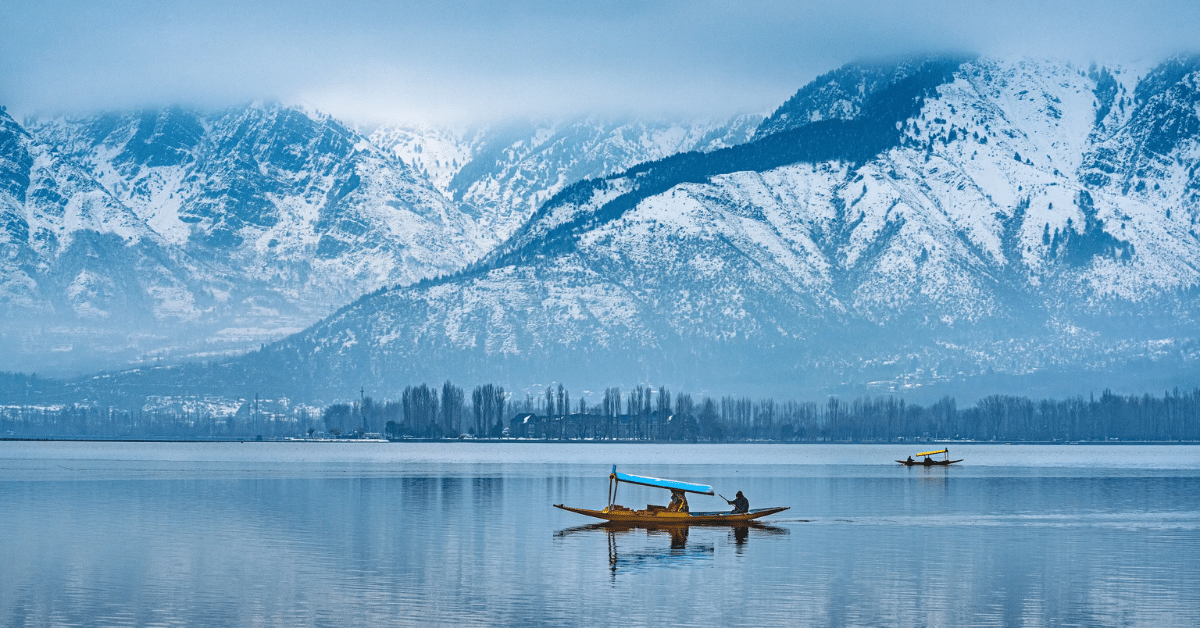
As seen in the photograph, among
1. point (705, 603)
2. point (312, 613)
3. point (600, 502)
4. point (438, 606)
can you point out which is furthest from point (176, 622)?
point (600, 502)

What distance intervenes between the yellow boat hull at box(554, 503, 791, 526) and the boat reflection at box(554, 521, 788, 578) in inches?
16.2

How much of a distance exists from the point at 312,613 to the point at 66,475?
423ft

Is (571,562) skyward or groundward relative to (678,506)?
groundward

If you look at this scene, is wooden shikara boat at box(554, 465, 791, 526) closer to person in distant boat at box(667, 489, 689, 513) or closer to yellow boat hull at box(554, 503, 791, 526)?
yellow boat hull at box(554, 503, 791, 526)

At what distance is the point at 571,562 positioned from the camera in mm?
85938

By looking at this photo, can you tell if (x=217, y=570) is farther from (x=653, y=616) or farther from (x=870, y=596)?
(x=870, y=596)

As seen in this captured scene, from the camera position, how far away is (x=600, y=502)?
132250 millimetres

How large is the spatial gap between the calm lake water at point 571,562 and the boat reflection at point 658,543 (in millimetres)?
325

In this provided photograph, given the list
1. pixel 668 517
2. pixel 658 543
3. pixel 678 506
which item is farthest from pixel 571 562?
pixel 678 506

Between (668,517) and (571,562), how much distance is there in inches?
930

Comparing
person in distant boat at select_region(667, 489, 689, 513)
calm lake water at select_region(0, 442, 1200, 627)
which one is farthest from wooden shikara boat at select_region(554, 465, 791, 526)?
calm lake water at select_region(0, 442, 1200, 627)

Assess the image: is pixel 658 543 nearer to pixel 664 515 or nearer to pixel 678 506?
pixel 664 515

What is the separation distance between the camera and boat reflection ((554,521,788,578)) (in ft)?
285

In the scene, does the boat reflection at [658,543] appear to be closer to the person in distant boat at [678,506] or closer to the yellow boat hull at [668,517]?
the yellow boat hull at [668,517]
